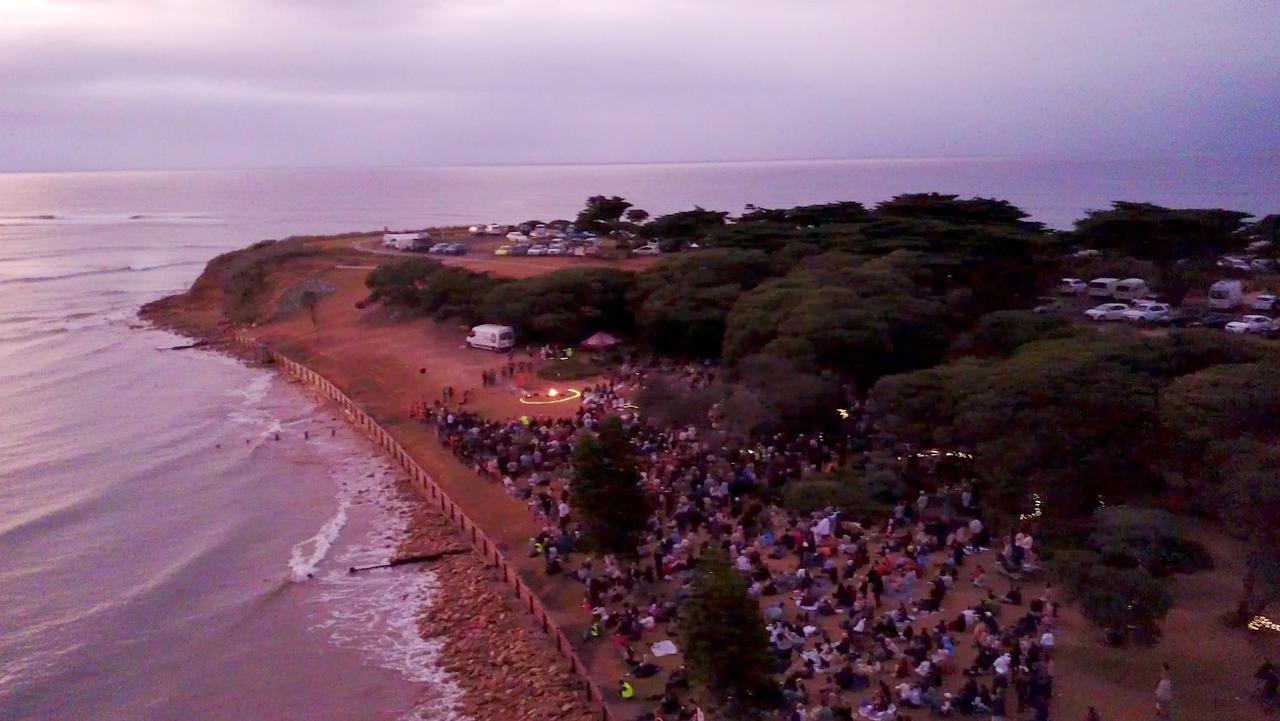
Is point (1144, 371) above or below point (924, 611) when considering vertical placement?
above

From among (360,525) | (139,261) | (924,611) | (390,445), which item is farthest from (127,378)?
(139,261)

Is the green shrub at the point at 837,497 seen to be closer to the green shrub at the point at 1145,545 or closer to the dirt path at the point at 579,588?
the dirt path at the point at 579,588

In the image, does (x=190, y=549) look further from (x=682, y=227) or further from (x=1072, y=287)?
(x=682, y=227)

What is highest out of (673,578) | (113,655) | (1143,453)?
(1143,453)

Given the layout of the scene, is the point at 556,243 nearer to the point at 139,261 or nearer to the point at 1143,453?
the point at 1143,453

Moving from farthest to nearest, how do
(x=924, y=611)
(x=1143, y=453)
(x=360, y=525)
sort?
(x=360, y=525) < (x=1143, y=453) < (x=924, y=611)

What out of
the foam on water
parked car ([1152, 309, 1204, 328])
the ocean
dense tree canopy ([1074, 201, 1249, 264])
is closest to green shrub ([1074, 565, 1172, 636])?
the foam on water

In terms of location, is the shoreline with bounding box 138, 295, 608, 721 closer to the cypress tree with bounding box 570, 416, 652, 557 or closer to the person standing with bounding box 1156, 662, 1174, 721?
the cypress tree with bounding box 570, 416, 652, 557
